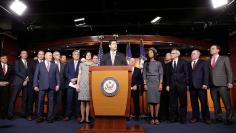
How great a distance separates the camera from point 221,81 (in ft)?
13.3

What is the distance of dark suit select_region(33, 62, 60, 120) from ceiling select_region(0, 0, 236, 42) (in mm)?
2578

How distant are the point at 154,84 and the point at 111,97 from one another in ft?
4.25

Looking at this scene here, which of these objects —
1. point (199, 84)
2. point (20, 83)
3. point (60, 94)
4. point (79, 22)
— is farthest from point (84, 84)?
point (79, 22)

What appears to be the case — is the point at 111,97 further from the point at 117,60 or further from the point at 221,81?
the point at 221,81

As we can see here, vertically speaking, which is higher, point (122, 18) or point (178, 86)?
point (122, 18)

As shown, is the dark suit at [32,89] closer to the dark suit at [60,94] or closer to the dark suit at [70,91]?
the dark suit at [60,94]

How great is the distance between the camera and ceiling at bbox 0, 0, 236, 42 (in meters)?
6.88

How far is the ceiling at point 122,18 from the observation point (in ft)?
22.6

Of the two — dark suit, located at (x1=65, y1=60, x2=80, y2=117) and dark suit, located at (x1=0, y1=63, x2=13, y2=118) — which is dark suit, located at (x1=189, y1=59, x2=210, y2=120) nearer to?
dark suit, located at (x1=65, y1=60, x2=80, y2=117)

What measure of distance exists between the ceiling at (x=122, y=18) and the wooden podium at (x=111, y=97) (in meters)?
3.98

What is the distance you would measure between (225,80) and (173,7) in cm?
366

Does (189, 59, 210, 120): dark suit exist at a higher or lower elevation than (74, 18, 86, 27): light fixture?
lower

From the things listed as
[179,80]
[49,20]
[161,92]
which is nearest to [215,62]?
[179,80]

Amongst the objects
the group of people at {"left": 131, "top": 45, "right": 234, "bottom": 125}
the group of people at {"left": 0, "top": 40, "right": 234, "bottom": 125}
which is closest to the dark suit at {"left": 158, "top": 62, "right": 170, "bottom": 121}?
the group of people at {"left": 0, "top": 40, "right": 234, "bottom": 125}
